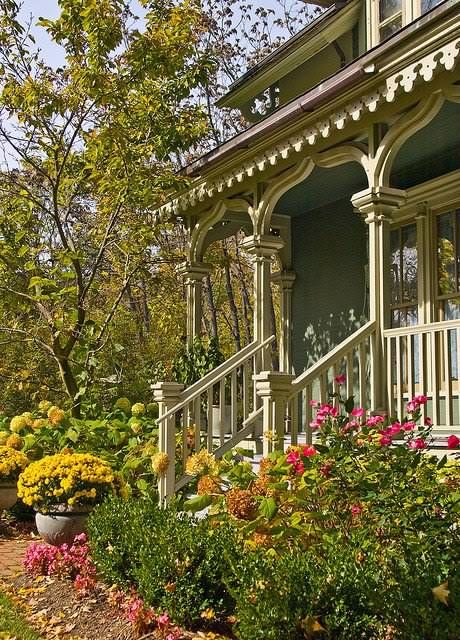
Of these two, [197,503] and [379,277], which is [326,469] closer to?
[197,503]

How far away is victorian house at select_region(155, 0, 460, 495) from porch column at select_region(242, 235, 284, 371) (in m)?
0.02

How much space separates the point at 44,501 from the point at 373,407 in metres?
3.08

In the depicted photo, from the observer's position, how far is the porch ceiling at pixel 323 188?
8.91 m

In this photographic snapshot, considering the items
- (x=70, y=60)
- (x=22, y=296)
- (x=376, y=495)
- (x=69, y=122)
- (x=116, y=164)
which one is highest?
(x=70, y=60)

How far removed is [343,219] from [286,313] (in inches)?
66.0

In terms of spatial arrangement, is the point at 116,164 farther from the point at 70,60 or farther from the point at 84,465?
the point at 84,465

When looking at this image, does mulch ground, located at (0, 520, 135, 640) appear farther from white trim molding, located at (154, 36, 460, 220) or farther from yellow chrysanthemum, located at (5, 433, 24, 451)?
white trim molding, located at (154, 36, 460, 220)

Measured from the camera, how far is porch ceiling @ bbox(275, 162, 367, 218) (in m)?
8.91

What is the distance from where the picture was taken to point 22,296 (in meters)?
10.5

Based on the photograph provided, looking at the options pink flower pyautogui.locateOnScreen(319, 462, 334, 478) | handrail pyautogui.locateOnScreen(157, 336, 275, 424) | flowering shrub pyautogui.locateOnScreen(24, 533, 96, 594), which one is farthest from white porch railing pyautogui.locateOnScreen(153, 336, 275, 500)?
pink flower pyautogui.locateOnScreen(319, 462, 334, 478)

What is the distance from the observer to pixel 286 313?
10.8 meters

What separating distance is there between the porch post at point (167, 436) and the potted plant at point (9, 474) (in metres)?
1.91

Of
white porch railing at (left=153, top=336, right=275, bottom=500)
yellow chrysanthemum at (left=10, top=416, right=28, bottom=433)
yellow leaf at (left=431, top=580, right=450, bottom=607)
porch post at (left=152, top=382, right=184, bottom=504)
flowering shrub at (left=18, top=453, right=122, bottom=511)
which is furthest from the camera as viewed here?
yellow chrysanthemum at (left=10, top=416, right=28, bottom=433)

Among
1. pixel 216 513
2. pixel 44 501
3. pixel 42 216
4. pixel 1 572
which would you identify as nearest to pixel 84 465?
pixel 44 501
